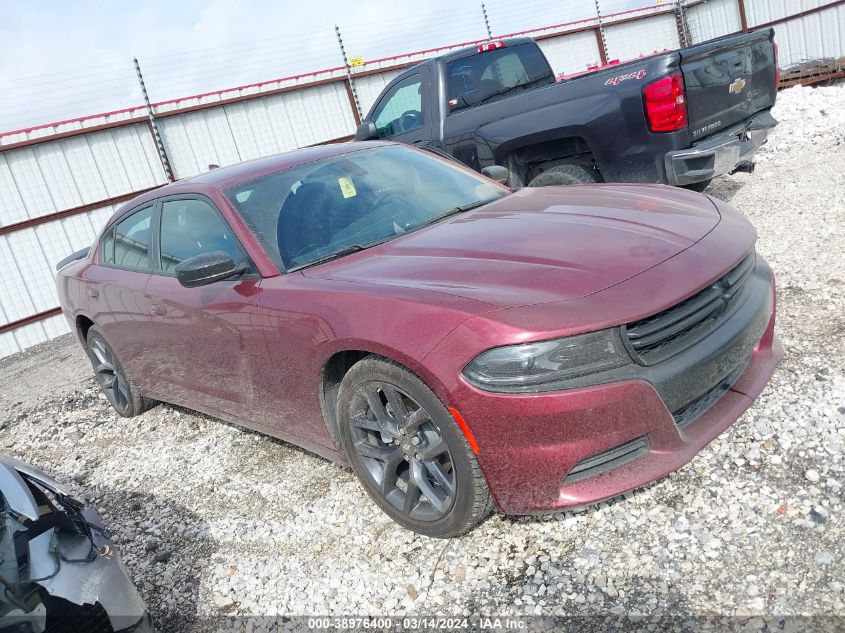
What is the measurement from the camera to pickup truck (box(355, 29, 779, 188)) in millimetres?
4820

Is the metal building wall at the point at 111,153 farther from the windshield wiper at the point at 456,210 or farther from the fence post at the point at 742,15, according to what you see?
the windshield wiper at the point at 456,210

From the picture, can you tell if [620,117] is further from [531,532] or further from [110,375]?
[110,375]

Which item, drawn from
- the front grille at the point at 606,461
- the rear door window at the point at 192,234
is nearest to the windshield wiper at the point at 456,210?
the rear door window at the point at 192,234

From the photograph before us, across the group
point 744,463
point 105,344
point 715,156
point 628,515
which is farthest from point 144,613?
point 715,156

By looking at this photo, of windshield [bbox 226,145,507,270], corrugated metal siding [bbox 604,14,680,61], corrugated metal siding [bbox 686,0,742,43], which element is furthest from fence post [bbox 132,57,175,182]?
corrugated metal siding [bbox 686,0,742,43]

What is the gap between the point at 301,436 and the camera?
129 inches

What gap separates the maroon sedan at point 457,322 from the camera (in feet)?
7.54

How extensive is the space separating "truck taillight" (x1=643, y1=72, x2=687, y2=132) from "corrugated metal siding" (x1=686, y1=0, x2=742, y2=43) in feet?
51.7

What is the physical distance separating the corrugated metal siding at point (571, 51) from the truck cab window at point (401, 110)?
10.4 metres

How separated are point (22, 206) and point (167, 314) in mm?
8281

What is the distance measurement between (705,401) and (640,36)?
59.0 feet

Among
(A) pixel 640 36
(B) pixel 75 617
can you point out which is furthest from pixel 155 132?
(A) pixel 640 36

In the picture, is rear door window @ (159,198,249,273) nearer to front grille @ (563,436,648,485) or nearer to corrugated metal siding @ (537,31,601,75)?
front grille @ (563,436,648,485)

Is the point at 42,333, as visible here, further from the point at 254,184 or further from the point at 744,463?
the point at 744,463
